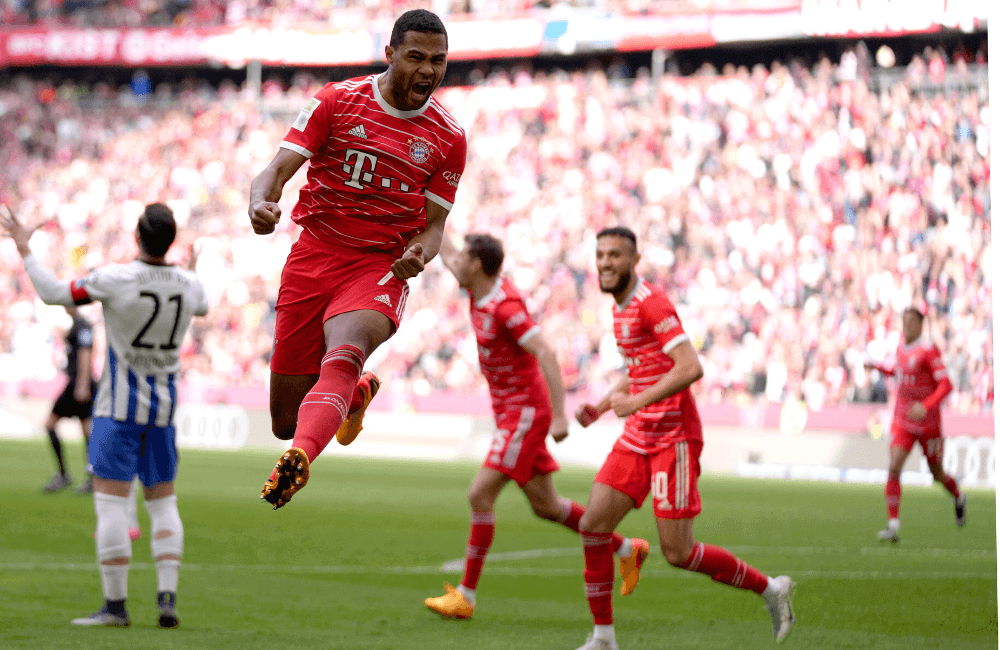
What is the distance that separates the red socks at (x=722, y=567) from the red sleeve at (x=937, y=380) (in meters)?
6.58

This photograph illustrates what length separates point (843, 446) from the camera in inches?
754

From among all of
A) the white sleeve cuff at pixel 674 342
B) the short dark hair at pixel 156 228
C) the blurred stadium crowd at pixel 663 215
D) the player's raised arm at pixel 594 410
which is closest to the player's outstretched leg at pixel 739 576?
the player's raised arm at pixel 594 410

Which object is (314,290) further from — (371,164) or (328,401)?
(328,401)

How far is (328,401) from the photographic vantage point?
15.0ft

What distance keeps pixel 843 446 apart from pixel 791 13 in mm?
11822

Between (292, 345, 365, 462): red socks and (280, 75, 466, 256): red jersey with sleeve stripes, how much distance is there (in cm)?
75

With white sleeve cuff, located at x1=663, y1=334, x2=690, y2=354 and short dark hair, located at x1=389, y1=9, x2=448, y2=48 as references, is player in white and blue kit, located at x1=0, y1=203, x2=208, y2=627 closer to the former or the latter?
short dark hair, located at x1=389, y1=9, x2=448, y2=48

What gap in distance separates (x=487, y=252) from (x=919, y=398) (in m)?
6.82

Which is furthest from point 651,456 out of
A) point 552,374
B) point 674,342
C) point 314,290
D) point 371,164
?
point 371,164

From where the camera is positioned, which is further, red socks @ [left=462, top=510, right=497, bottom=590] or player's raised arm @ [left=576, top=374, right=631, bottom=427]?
red socks @ [left=462, top=510, right=497, bottom=590]

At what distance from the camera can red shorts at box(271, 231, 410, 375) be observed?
5.26 m

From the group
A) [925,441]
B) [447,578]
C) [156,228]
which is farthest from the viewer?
[925,441]

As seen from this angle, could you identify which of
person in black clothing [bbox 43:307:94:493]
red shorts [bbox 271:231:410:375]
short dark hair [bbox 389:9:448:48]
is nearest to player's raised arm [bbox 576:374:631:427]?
red shorts [bbox 271:231:410:375]

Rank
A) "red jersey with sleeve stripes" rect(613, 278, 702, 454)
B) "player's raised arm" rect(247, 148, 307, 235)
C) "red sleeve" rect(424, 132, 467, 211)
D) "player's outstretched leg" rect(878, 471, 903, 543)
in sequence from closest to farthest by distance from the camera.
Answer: "player's raised arm" rect(247, 148, 307, 235)
"red sleeve" rect(424, 132, 467, 211)
"red jersey with sleeve stripes" rect(613, 278, 702, 454)
"player's outstretched leg" rect(878, 471, 903, 543)
